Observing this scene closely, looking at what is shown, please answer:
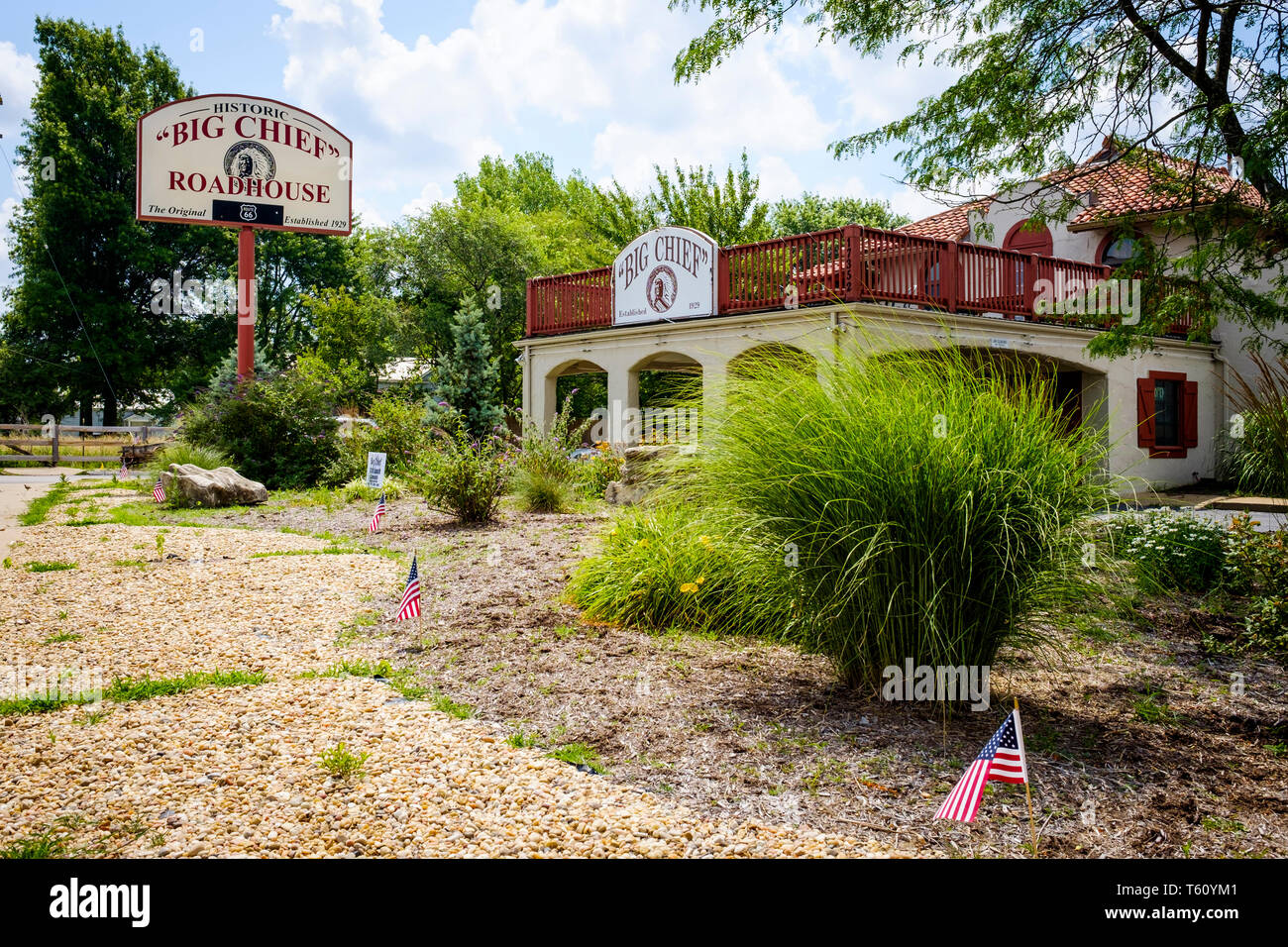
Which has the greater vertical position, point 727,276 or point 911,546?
point 727,276

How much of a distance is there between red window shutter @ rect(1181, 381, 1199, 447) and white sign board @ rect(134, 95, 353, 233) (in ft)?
55.3

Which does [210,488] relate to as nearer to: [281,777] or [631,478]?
[631,478]

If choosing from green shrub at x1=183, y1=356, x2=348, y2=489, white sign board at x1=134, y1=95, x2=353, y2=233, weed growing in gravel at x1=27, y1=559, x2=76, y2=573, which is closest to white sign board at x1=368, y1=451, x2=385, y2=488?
weed growing in gravel at x1=27, y1=559, x2=76, y2=573

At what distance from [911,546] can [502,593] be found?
3664mm

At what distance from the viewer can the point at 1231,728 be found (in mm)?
3928

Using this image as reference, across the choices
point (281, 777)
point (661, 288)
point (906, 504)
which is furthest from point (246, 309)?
point (906, 504)

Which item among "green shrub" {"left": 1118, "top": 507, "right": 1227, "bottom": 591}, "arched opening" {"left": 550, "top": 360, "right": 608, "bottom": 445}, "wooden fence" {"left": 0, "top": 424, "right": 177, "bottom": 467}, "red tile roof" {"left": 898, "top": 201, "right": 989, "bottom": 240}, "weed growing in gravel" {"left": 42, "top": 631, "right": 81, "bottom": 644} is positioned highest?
"red tile roof" {"left": 898, "top": 201, "right": 989, "bottom": 240}

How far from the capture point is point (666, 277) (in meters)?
15.2

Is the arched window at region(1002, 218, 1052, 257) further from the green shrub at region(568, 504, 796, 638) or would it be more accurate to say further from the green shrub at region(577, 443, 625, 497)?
the green shrub at region(568, 504, 796, 638)

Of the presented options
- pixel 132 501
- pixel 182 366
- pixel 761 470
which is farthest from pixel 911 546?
pixel 182 366

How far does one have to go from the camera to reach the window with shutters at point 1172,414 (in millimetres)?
16281

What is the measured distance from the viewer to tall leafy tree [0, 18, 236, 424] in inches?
1254

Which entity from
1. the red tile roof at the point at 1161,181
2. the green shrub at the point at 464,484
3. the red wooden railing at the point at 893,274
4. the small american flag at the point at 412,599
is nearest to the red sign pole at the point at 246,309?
the green shrub at the point at 464,484
